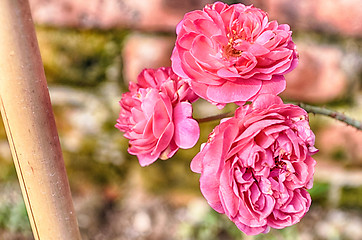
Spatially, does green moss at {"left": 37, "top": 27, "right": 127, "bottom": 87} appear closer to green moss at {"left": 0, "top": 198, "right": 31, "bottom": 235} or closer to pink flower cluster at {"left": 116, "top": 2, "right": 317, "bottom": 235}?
green moss at {"left": 0, "top": 198, "right": 31, "bottom": 235}

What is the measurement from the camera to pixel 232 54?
12.8 inches

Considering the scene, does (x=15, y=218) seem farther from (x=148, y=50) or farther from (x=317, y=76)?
(x=317, y=76)

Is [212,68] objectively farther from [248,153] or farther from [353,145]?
[353,145]

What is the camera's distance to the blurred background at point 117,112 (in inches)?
31.7

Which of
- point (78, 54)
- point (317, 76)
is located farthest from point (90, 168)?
point (317, 76)

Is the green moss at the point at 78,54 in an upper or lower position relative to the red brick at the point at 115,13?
lower

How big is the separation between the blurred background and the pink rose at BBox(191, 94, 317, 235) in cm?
53

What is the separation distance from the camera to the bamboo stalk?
0.28 m

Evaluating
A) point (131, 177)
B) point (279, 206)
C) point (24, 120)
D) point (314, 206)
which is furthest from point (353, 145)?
point (24, 120)

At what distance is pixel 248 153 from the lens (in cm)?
30

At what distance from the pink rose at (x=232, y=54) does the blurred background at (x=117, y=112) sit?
498mm

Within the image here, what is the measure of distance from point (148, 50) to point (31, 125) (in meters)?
0.54

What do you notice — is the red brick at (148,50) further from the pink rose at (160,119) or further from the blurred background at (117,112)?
the pink rose at (160,119)

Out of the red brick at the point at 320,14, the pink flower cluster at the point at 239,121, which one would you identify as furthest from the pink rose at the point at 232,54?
the red brick at the point at 320,14
